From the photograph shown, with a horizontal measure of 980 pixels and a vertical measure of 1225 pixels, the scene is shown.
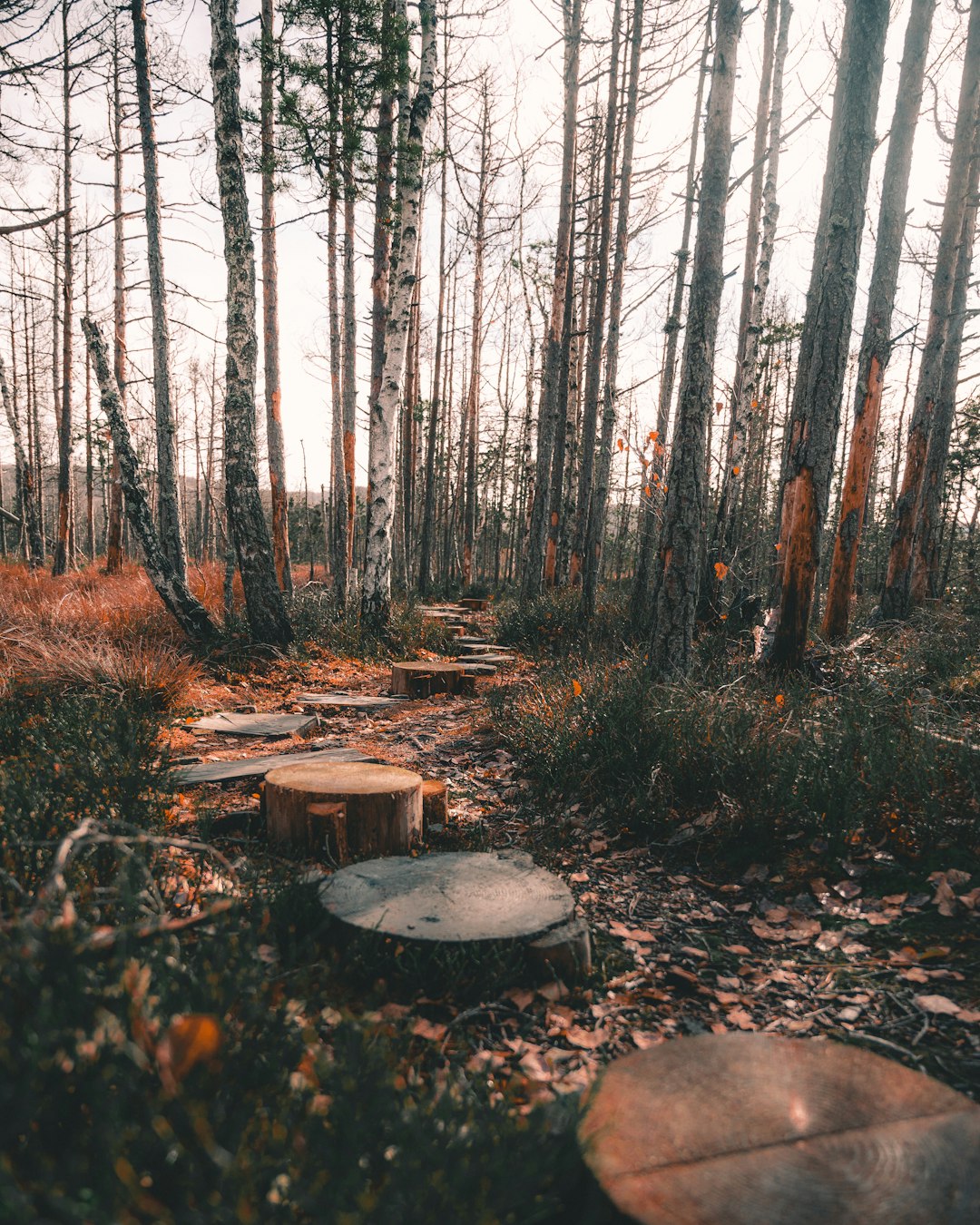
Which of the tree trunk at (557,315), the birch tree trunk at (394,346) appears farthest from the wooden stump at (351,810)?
the tree trunk at (557,315)

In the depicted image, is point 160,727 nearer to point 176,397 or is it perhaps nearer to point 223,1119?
point 223,1119

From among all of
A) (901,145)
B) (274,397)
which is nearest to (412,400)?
(274,397)

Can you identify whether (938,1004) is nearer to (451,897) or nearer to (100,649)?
(451,897)

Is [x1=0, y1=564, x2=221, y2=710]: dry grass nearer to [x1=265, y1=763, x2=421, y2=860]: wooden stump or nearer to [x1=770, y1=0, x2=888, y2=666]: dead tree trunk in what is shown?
[x1=265, y1=763, x2=421, y2=860]: wooden stump

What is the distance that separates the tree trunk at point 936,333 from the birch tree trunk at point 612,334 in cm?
436

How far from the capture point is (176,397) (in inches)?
1147

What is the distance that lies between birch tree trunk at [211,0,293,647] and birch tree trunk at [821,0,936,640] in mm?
6235

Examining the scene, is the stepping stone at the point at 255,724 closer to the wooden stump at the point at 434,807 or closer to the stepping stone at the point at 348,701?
the stepping stone at the point at 348,701

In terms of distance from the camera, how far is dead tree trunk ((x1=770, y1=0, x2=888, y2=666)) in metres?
5.42

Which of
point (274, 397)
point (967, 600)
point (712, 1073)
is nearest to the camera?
point (712, 1073)

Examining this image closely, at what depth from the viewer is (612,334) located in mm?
13523

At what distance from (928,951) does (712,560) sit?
339 inches

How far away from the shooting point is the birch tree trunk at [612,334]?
1072cm

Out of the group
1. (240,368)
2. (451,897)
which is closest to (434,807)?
(451,897)
